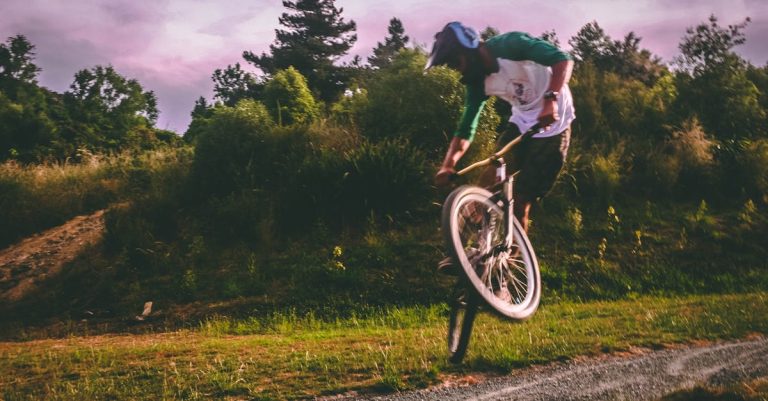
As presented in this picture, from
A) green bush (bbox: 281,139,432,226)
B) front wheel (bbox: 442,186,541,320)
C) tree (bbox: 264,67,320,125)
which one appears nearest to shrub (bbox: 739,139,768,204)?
green bush (bbox: 281,139,432,226)

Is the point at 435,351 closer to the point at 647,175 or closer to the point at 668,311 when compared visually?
the point at 668,311

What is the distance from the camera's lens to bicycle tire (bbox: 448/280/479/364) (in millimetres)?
3710

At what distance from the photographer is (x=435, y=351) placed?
682 centimetres

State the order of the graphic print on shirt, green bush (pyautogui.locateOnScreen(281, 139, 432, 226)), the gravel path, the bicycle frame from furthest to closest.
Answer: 1. green bush (pyautogui.locateOnScreen(281, 139, 432, 226))
2. the gravel path
3. the graphic print on shirt
4. the bicycle frame

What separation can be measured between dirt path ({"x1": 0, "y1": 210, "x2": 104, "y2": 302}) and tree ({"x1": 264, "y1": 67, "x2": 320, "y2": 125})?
17.6ft

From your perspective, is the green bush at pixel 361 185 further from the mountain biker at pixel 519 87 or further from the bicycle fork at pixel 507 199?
the bicycle fork at pixel 507 199

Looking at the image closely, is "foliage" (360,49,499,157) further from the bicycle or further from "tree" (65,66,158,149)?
"tree" (65,66,158,149)

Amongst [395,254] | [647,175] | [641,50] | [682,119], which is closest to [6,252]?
[395,254]

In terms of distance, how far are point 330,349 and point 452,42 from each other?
4753 millimetres

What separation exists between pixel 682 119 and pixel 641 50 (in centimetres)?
555

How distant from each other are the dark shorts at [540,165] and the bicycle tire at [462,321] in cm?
102

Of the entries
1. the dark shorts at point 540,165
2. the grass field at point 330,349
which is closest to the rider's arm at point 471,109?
the dark shorts at point 540,165

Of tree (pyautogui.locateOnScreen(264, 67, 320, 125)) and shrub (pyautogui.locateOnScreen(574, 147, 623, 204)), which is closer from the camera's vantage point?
shrub (pyautogui.locateOnScreen(574, 147, 623, 204))

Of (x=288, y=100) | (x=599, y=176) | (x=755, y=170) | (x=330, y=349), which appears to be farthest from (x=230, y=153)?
(x=755, y=170)
